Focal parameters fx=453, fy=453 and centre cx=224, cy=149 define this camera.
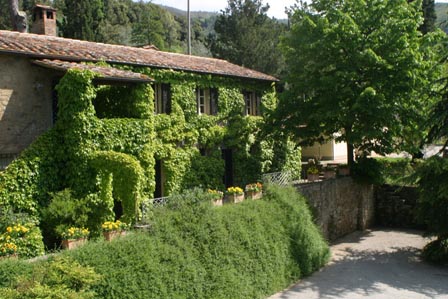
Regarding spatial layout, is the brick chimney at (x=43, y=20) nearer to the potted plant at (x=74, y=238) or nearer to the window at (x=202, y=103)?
the window at (x=202, y=103)

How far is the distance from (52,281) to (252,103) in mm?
17680

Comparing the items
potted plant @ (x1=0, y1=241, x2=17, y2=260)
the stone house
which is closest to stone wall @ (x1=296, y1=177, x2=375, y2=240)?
the stone house

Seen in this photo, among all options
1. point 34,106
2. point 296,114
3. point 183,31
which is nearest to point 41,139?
point 34,106

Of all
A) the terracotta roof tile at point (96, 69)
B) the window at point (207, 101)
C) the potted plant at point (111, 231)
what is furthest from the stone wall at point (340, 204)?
the potted plant at point (111, 231)

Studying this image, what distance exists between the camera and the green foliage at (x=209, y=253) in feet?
30.9

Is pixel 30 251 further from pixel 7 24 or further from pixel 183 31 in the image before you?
pixel 183 31

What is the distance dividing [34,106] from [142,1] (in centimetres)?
6431

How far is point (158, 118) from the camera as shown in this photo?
19016 mm

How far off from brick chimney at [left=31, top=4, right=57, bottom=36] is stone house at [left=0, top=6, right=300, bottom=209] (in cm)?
4

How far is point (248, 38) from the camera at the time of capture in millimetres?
39500

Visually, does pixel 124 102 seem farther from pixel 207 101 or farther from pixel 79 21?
pixel 79 21

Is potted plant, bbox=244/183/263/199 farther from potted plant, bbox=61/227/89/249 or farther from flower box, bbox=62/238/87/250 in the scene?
flower box, bbox=62/238/87/250

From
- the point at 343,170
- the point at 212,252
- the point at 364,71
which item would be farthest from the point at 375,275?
the point at 364,71

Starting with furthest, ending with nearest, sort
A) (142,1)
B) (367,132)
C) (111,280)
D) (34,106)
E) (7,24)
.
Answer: (142,1) < (7,24) < (367,132) < (34,106) < (111,280)
